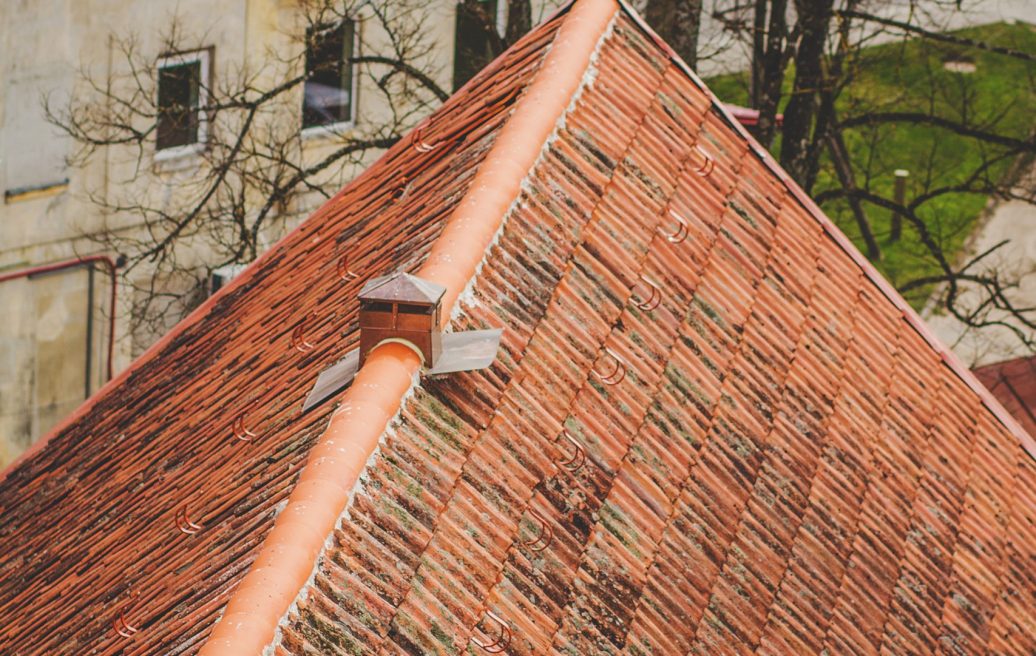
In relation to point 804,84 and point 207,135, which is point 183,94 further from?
point 804,84

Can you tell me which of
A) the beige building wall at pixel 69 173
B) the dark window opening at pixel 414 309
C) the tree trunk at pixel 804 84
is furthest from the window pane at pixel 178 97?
the dark window opening at pixel 414 309

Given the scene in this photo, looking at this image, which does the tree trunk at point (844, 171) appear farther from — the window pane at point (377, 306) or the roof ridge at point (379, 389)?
the window pane at point (377, 306)

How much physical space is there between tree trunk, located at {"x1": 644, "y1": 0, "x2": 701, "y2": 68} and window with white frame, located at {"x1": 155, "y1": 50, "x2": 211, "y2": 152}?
22.9ft

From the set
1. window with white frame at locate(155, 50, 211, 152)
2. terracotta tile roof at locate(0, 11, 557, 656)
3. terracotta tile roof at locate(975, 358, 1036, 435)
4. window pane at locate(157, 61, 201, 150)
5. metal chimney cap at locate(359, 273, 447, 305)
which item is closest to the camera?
metal chimney cap at locate(359, 273, 447, 305)

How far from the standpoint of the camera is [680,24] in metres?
15.5

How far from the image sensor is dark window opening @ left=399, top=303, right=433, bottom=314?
20.4ft

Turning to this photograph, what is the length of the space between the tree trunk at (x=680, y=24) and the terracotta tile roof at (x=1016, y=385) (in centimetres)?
422

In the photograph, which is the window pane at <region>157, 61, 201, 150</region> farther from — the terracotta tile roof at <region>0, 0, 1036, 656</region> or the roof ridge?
the roof ridge

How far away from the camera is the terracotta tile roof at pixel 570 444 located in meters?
5.93

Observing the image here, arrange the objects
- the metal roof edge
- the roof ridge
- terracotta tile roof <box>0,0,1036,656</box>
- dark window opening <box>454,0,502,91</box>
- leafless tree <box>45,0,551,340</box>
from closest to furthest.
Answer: the roof ridge → terracotta tile roof <box>0,0,1036,656</box> → the metal roof edge → leafless tree <box>45,0,551,340</box> → dark window opening <box>454,0,502,91</box>

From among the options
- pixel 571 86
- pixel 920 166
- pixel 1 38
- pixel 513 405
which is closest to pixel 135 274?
pixel 1 38

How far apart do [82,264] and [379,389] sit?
1646 cm

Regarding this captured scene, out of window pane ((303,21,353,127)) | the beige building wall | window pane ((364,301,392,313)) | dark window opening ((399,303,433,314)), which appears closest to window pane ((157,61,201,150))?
the beige building wall

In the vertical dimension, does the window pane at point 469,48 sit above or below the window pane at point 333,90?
above
